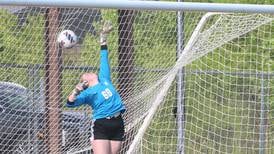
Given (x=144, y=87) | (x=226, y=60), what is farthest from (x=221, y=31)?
(x=226, y=60)

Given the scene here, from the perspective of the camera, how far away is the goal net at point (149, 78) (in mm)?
8531

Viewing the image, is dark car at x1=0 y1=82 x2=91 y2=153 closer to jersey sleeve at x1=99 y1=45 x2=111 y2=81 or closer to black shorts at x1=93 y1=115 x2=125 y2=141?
black shorts at x1=93 y1=115 x2=125 y2=141

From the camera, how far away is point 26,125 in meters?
9.71

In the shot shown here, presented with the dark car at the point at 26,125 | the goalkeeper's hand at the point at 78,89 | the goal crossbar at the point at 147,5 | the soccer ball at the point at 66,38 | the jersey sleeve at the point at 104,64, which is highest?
the goal crossbar at the point at 147,5

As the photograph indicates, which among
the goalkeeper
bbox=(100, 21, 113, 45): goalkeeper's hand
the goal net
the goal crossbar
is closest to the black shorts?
the goalkeeper

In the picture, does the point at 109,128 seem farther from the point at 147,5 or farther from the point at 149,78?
the point at 147,5

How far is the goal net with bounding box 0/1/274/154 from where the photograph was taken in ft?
28.0

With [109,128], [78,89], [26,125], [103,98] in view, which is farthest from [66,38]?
[26,125]

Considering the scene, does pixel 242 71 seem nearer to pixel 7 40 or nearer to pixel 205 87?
pixel 205 87

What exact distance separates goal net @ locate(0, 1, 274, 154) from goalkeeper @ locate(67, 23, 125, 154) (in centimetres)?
29

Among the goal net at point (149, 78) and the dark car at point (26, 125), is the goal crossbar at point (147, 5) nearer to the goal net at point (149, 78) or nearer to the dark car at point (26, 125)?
the goal net at point (149, 78)

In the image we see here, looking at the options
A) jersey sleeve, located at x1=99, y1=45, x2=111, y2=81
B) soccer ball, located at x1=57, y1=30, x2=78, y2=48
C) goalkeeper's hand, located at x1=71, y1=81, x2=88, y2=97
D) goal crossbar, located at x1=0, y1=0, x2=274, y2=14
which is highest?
goal crossbar, located at x1=0, y1=0, x2=274, y2=14

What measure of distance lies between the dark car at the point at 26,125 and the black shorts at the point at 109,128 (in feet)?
1.63

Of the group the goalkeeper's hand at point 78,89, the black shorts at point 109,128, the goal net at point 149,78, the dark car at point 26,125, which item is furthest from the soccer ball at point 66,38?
the black shorts at point 109,128
